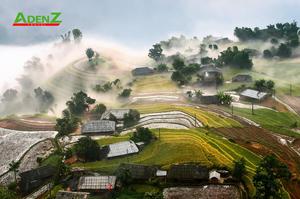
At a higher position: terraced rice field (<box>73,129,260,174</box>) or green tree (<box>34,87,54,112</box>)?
green tree (<box>34,87,54,112</box>)

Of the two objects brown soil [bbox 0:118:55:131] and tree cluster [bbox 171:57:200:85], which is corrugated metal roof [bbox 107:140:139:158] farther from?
tree cluster [bbox 171:57:200:85]

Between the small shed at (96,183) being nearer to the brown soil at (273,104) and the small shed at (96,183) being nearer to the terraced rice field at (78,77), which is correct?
the brown soil at (273,104)

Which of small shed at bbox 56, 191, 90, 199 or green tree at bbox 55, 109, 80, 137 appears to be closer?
small shed at bbox 56, 191, 90, 199

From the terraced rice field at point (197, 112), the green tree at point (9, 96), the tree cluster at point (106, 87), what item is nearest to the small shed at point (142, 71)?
the tree cluster at point (106, 87)

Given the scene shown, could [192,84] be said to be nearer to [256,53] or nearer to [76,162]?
[256,53]

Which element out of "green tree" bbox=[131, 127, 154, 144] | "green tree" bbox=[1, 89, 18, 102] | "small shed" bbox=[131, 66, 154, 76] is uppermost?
"small shed" bbox=[131, 66, 154, 76]

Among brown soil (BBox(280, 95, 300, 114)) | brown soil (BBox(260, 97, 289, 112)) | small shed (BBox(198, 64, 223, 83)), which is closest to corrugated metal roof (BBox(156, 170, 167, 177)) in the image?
brown soil (BBox(260, 97, 289, 112))
